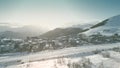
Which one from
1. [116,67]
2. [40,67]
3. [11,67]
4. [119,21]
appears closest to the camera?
[116,67]

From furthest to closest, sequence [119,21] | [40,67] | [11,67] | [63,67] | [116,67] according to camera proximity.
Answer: [119,21] → [11,67] → [40,67] → [63,67] → [116,67]

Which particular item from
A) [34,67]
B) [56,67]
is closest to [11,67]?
[34,67]

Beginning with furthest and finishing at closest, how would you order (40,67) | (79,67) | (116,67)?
1. (40,67)
2. (79,67)
3. (116,67)

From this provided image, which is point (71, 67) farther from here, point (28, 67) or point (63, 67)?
point (28, 67)

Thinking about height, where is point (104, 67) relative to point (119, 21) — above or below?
below

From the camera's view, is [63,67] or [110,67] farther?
[63,67]

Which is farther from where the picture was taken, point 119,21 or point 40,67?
point 119,21

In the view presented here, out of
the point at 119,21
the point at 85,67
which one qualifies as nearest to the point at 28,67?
the point at 85,67

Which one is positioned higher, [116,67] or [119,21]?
[119,21]

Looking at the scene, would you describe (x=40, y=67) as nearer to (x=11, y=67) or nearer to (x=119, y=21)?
(x=11, y=67)
